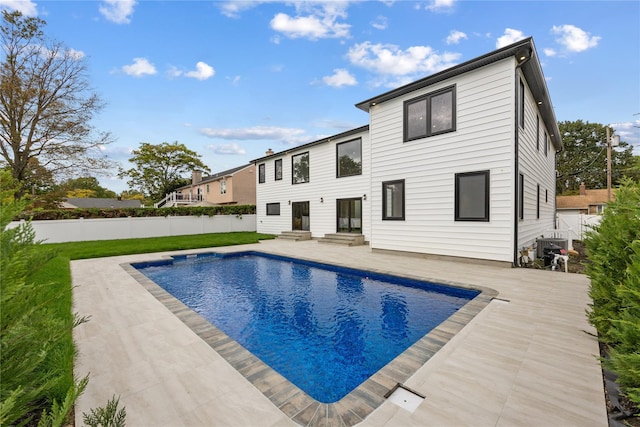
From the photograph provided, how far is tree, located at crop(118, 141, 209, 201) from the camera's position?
33219mm

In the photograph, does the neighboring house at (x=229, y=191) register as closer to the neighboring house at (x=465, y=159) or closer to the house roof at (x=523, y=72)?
the neighboring house at (x=465, y=159)

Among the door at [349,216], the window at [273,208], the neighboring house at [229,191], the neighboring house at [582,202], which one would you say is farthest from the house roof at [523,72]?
the neighboring house at [229,191]

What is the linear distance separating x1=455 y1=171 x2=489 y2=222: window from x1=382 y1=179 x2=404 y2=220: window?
77.6 inches

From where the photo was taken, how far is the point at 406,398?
2436 mm

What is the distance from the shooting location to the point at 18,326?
1.40m

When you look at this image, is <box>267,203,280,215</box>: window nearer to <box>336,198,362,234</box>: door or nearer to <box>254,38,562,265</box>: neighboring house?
<box>336,198,362,234</box>: door

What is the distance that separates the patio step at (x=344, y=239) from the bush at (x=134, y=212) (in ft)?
30.2

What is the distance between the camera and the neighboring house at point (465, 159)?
7.59 m

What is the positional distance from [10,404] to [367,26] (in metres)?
14.0

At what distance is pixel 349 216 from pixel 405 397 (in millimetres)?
12100

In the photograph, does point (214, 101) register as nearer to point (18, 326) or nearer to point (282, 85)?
point (282, 85)

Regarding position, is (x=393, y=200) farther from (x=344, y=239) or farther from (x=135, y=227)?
(x=135, y=227)

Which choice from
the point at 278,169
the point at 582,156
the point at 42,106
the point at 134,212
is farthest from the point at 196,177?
the point at 582,156

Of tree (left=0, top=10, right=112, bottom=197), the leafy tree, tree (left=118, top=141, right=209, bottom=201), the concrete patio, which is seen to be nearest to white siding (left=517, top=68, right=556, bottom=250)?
the concrete patio
